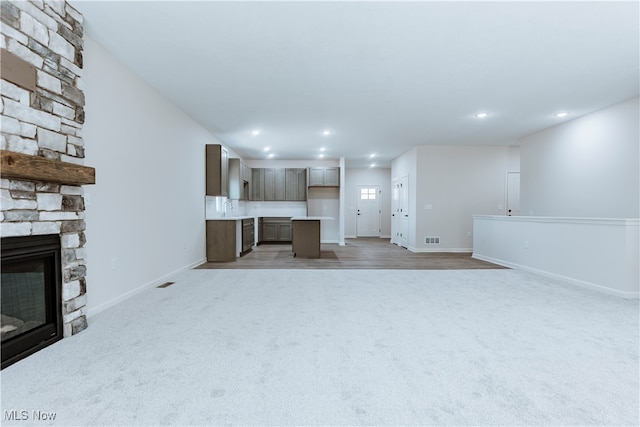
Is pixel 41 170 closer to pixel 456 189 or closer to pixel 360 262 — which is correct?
pixel 360 262

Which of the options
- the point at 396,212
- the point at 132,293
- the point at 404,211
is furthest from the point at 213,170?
the point at 396,212

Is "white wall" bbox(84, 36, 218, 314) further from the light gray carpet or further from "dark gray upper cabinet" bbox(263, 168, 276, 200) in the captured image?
"dark gray upper cabinet" bbox(263, 168, 276, 200)

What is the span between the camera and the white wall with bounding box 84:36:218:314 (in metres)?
3.11

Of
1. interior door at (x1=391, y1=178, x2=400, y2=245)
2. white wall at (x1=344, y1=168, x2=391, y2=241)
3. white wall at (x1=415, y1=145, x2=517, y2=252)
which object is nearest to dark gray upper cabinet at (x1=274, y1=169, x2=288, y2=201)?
white wall at (x1=344, y1=168, x2=391, y2=241)

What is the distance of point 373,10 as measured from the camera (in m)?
2.62

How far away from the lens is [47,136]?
7.78ft

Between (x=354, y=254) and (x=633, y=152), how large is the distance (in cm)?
521

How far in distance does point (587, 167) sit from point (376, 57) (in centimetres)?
468

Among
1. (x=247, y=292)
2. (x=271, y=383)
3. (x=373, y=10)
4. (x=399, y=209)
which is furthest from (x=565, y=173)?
(x=271, y=383)

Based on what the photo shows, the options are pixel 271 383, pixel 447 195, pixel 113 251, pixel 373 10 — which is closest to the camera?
pixel 271 383

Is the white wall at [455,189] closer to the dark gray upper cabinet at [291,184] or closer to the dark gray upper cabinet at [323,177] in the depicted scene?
the dark gray upper cabinet at [323,177]

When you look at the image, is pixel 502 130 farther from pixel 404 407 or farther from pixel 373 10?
pixel 404 407

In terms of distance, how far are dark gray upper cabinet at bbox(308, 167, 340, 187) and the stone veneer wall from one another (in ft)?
24.0

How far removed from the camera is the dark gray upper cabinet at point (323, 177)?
9828 mm
